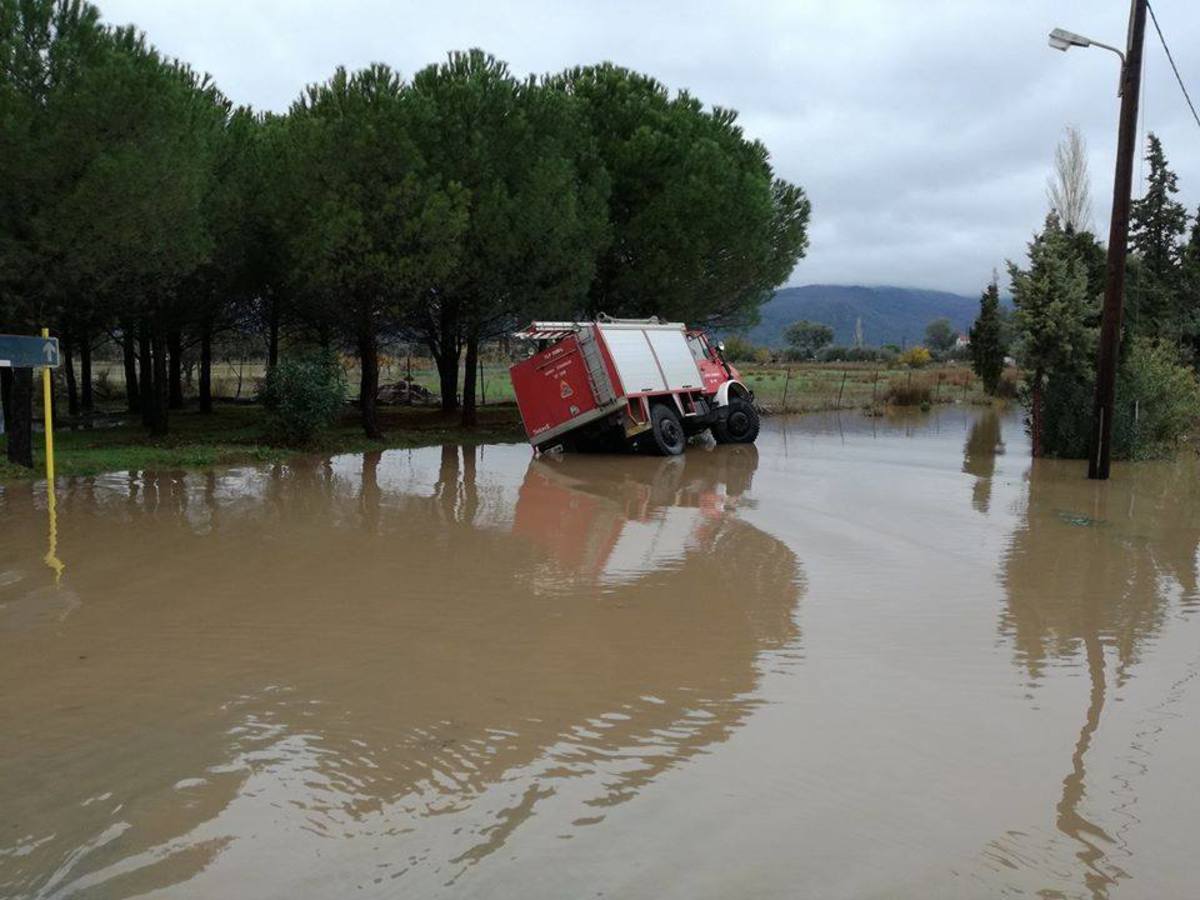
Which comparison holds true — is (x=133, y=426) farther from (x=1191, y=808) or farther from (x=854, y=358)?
(x=854, y=358)

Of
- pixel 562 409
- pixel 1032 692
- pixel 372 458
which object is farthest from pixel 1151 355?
pixel 1032 692

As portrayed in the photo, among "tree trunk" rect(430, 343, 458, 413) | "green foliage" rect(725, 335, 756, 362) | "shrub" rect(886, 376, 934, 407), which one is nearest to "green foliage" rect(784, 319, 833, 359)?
"green foliage" rect(725, 335, 756, 362)

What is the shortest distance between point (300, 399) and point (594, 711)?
15.6 metres

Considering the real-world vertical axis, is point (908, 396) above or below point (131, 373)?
below

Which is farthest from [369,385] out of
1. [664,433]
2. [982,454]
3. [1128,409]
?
[1128,409]

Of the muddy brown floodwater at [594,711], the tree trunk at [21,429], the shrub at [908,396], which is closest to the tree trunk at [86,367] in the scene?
the tree trunk at [21,429]

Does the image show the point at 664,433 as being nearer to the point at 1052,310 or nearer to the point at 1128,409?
the point at 1052,310

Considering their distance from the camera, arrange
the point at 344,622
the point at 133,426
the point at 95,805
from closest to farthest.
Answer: the point at 95,805, the point at 344,622, the point at 133,426

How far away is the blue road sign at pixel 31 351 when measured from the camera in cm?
999

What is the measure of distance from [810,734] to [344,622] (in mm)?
3470

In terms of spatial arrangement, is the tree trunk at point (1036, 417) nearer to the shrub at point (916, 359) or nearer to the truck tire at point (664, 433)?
the truck tire at point (664, 433)

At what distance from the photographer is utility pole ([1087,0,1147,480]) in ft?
49.9

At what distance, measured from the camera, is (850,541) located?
10328 millimetres

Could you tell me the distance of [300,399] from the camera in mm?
19469
